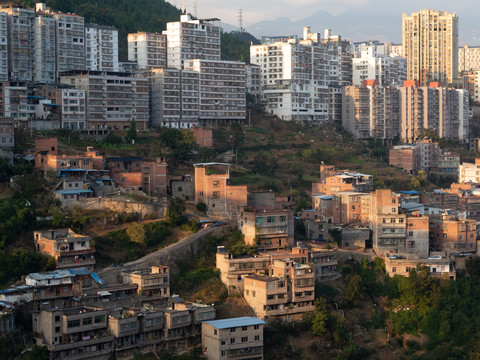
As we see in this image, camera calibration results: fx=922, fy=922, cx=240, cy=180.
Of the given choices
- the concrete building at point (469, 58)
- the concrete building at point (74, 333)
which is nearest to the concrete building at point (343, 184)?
the concrete building at point (74, 333)

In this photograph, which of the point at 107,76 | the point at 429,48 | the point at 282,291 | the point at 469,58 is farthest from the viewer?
the point at 469,58

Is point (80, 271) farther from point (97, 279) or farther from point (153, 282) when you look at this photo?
point (153, 282)

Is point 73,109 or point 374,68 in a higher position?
point 374,68

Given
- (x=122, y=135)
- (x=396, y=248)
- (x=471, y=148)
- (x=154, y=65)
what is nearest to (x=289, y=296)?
(x=396, y=248)

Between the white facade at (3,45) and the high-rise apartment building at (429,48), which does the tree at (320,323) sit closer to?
the white facade at (3,45)

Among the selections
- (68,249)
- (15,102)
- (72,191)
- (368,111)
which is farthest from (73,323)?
(368,111)

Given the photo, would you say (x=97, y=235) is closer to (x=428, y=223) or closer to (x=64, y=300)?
(x=64, y=300)

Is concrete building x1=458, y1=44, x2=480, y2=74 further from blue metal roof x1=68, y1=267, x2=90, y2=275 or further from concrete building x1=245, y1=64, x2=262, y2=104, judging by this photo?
blue metal roof x1=68, y1=267, x2=90, y2=275
